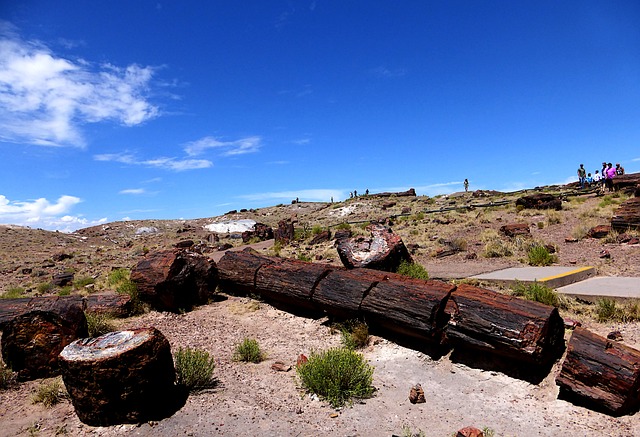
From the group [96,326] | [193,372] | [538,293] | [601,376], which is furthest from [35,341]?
[538,293]

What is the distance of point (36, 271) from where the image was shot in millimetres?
23219

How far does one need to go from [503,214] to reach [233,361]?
20.3 meters

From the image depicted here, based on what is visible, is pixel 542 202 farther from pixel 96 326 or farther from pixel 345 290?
pixel 96 326

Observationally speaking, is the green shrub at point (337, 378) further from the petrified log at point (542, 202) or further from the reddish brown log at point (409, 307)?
the petrified log at point (542, 202)

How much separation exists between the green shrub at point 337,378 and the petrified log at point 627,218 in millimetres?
12971

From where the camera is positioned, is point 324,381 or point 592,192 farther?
point 592,192

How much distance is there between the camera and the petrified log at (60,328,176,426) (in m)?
5.12

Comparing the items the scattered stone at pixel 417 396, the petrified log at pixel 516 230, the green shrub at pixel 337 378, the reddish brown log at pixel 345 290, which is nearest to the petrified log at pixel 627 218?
the petrified log at pixel 516 230

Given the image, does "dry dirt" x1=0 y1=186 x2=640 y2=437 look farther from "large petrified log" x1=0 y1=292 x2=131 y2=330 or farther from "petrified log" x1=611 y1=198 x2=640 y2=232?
"petrified log" x1=611 y1=198 x2=640 y2=232

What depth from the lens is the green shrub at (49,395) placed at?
5875 mm

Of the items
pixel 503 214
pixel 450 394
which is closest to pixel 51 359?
pixel 450 394

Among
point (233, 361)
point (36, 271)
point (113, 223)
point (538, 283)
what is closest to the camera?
point (233, 361)

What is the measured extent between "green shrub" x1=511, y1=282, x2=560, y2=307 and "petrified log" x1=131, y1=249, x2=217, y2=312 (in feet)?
25.8

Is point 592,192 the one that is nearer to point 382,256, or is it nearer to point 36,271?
point 382,256
